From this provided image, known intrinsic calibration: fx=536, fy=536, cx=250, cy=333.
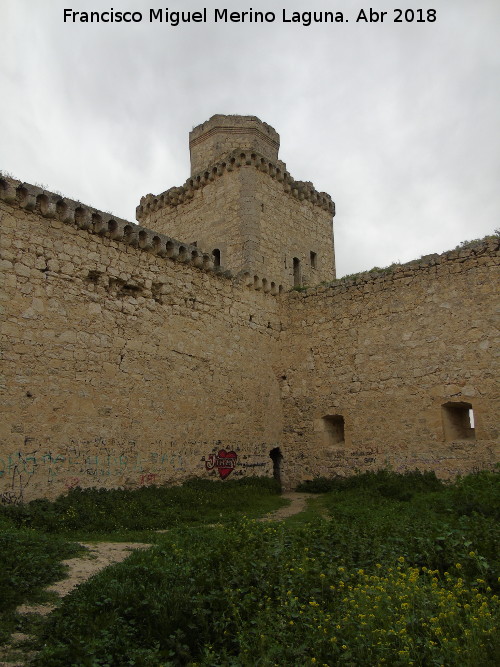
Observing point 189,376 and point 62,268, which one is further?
A: point 189,376

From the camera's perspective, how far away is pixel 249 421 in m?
14.6

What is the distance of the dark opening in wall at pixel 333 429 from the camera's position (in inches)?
595

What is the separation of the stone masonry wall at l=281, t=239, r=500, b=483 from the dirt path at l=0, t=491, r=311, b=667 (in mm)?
7797

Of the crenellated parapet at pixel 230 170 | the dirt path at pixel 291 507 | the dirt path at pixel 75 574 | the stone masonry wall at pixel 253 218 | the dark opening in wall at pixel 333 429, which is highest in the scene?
the crenellated parapet at pixel 230 170

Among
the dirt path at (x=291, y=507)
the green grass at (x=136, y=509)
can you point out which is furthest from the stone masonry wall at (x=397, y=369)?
the green grass at (x=136, y=509)

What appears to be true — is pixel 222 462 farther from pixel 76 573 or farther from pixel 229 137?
pixel 229 137

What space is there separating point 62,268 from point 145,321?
2.26m

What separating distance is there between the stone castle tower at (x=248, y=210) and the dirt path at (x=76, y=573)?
9.58 metres

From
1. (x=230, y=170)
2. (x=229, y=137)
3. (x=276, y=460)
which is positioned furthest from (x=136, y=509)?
(x=229, y=137)

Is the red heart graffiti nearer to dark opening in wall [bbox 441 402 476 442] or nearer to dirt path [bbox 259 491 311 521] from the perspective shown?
dirt path [bbox 259 491 311 521]

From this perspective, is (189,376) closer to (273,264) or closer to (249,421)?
(249,421)

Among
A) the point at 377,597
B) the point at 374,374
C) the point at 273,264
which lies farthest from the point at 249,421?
the point at 377,597

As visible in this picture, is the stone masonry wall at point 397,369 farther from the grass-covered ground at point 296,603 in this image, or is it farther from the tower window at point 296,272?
the grass-covered ground at point 296,603

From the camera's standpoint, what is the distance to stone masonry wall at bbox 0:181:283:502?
977cm
